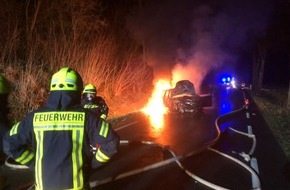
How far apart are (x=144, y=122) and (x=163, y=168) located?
704 centimetres

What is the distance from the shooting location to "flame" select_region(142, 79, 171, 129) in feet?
48.1

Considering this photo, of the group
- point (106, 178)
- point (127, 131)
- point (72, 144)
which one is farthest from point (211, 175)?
point (127, 131)

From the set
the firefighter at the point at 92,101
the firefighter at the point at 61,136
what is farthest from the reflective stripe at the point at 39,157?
the firefighter at the point at 92,101

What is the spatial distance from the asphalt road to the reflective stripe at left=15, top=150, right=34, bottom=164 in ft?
10.1

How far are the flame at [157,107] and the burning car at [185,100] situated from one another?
812 millimetres

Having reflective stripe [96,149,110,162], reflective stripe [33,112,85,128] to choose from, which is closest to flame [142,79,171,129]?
reflective stripe [96,149,110,162]

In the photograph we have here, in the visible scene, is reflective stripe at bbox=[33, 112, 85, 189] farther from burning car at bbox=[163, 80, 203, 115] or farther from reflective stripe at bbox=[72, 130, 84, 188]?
burning car at bbox=[163, 80, 203, 115]

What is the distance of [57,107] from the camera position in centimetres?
305

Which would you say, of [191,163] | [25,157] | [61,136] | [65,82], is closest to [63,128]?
[61,136]

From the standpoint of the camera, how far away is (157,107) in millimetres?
20688

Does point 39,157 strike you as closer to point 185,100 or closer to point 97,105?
point 97,105

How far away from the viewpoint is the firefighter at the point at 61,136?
300 centimetres

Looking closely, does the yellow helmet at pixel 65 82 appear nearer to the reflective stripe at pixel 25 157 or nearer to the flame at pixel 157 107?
the reflective stripe at pixel 25 157

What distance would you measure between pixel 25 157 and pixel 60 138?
1.53 ft
